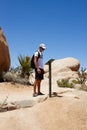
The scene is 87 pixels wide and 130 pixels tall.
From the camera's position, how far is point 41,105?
32.8 feet

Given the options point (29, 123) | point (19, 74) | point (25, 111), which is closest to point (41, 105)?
point (25, 111)

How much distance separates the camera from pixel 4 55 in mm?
16078

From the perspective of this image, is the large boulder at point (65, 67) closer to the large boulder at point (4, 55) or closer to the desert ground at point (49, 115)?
the large boulder at point (4, 55)

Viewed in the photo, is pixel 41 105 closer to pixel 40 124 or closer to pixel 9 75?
pixel 40 124

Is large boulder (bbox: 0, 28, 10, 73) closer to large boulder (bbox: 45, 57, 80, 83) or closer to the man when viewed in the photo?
the man

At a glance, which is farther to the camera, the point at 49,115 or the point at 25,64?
the point at 25,64

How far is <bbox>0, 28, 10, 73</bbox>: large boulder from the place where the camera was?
624 inches

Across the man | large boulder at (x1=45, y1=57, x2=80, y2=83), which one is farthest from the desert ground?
large boulder at (x1=45, y1=57, x2=80, y2=83)

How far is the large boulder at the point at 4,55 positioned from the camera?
15.9m

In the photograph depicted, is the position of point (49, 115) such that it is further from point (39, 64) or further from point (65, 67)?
point (65, 67)

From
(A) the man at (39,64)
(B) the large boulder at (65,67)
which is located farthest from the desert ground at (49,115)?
(B) the large boulder at (65,67)

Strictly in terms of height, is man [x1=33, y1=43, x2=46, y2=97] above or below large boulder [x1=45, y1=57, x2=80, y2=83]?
below

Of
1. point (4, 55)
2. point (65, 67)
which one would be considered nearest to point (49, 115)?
point (4, 55)

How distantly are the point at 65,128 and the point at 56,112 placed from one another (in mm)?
789
